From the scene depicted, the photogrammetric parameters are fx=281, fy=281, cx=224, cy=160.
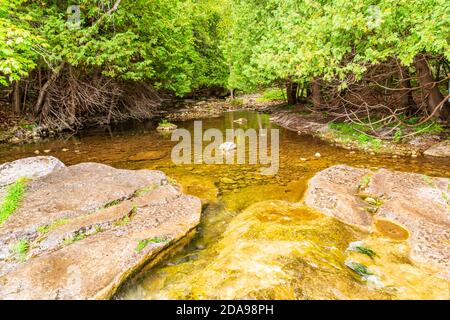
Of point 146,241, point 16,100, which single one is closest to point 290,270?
point 146,241

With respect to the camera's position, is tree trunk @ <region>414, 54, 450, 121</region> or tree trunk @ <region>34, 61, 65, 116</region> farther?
tree trunk @ <region>34, 61, 65, 116</region>

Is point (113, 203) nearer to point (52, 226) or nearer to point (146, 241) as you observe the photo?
point (52, 226)

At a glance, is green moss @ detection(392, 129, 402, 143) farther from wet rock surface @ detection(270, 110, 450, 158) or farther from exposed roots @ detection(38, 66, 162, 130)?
exposed roots @ detection(38, 66, 162, 130)

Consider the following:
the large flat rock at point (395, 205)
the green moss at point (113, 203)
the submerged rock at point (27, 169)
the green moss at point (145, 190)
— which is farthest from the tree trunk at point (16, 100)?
the large flat rock at point (395, 205)

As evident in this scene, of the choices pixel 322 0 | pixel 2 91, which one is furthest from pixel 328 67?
pixel 2 91

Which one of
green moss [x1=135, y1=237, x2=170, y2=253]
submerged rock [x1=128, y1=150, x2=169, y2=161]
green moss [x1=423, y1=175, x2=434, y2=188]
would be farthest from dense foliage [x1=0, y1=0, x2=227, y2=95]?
green moss [x1=423, y1=175, x2=434, y2=188]

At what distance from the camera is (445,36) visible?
500cm

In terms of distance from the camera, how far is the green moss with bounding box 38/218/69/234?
12.4ft

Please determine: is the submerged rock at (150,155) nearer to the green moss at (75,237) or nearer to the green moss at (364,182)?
the green moss at (75,237)

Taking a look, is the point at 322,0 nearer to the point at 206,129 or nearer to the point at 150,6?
the point at 206,129

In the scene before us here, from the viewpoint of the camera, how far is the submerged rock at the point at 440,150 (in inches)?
280

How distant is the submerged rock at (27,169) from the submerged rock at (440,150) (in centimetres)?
895

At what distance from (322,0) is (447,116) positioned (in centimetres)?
514

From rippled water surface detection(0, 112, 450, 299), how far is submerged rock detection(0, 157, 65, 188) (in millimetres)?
2547
